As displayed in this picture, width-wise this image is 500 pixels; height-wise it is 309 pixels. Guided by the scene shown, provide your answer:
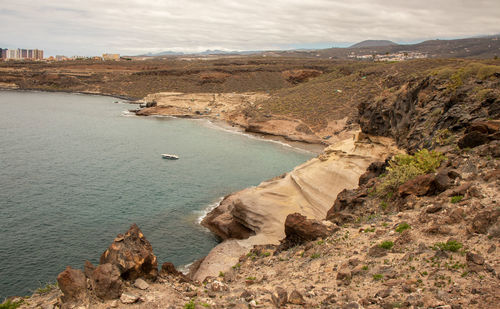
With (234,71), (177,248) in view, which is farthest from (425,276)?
(234,71)

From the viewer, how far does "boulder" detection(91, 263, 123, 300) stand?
12.8 metres

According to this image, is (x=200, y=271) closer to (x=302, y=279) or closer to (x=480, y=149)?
(x=302, y=279)

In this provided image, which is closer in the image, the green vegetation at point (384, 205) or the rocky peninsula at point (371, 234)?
the rocky peninsula at point (371, 234)

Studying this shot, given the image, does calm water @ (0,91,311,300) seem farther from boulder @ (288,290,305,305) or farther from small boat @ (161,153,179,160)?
boulder @ (288,290,305,305)

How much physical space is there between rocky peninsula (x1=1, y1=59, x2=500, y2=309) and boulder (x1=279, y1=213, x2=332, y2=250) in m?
0.05

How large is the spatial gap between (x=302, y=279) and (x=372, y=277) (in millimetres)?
2619

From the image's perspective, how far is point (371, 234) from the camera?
598 inches

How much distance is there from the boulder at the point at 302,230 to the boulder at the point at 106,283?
8.24 m

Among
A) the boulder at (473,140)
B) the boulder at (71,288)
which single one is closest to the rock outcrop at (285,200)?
the boulder at (71,288)

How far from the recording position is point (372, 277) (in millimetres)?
12078

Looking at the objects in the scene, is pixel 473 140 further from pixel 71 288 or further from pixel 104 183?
pixel 104 183

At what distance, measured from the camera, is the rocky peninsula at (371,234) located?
11281 millimetres

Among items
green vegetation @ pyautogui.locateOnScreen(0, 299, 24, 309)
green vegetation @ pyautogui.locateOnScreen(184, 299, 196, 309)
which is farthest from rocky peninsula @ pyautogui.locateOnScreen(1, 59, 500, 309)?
green vegetation @ pyautogui.locateOnScreen(184, 299, 196, 309)

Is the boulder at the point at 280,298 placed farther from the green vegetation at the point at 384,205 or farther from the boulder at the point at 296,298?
the green vegetation at the point at 384,205
